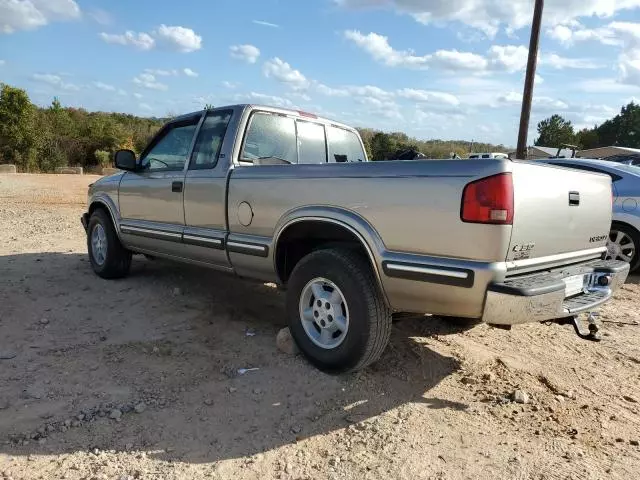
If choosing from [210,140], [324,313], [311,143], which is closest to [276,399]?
[324,313]

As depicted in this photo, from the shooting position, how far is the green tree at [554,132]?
5816 cm

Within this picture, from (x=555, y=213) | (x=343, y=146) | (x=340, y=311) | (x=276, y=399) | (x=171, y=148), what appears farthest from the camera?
(x=343, y=146)

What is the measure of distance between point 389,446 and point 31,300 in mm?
3960

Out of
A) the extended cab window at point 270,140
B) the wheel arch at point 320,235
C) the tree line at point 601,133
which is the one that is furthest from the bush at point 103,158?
the tree line at point 601,133

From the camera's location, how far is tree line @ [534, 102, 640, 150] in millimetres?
56891

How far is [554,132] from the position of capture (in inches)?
2350

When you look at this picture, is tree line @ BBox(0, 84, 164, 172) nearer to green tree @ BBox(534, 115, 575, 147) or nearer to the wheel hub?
the wheel hub

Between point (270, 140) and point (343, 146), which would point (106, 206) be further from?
point (343, 146)

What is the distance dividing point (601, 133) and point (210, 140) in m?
65.6

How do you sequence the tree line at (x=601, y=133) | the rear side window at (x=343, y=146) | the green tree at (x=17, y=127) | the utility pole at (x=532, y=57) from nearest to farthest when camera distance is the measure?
the rear side window at (x=343, y=146) → the utility pole at (x=532, y=57) → the green tree at (x=17, y=127) → the tree line at (x=601, y=133)

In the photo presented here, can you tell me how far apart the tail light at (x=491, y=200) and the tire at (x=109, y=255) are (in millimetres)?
4438

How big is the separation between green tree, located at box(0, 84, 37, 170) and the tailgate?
Answer: 80.9 ft

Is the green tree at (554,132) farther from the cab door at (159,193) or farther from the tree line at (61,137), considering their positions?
the cab door at (159,193)

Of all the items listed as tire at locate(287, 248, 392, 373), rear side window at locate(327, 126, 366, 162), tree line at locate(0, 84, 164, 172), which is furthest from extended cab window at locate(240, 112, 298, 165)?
tree line at locate(0, 84, 164, 172)
